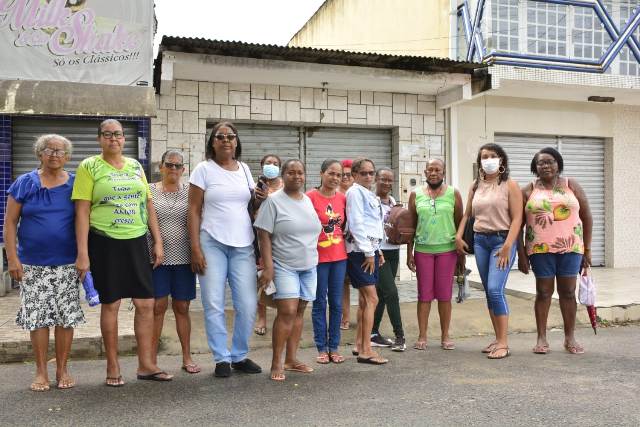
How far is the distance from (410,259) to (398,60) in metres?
4.08

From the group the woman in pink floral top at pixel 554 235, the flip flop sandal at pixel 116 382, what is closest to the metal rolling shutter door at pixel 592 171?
the woman in pink floral top at pixel 554 235

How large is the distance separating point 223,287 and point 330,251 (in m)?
0.88

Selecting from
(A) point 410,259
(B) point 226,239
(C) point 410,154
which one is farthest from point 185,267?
(C) point 410,154

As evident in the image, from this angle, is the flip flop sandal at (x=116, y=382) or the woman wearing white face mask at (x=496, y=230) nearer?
the flip flop sandal at (x=116, y=382)

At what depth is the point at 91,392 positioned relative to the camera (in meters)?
4.20

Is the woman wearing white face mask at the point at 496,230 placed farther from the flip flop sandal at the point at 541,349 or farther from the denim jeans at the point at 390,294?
the denim jeans at the point at 390,294

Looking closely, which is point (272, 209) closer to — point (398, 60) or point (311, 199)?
point (311, 199)

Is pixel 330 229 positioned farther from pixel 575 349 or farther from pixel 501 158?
pixel 575 349

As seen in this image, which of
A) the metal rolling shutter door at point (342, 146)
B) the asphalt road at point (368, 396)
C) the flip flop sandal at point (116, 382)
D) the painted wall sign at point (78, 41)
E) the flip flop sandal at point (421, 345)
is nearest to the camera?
the asphalt road at point (368, 396)

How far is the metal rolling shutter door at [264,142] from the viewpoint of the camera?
9.67 m

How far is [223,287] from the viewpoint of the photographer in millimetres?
4598

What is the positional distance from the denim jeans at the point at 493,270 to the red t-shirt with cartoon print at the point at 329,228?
1317 millimetres

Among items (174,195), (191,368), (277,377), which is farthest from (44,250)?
(277,377)

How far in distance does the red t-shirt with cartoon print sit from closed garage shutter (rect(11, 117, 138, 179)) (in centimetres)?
504
